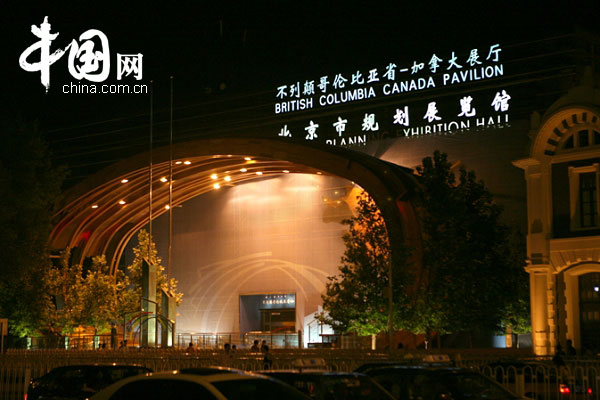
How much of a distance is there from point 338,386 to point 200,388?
2.78 m

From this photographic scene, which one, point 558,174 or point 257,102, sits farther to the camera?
point 257,102

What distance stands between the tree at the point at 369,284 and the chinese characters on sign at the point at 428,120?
17450 mm

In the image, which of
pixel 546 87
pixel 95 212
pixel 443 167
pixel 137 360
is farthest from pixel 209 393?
pixel 95 212

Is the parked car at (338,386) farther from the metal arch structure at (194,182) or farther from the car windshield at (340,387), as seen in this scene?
the metal arch structure at (194,182)

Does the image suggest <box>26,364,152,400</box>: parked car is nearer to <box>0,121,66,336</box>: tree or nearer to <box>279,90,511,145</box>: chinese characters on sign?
<box>0,121,66,336</box>: tree

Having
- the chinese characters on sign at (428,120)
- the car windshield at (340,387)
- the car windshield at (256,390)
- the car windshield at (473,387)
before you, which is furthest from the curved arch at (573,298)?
the car windshield at (256,390)

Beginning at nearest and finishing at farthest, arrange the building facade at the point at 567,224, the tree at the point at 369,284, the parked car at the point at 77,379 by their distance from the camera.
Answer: the parked car at the point at 77,379 → the building facade at the point at 567,224 → the tree at the point at 369,284

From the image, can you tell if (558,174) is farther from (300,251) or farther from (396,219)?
(300,251)

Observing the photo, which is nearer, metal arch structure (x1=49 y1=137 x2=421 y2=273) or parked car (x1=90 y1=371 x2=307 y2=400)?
parked car (x1=90 y1=371 x2=307 y2=400)

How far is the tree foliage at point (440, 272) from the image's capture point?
37.6 m

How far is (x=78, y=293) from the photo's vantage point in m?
56.6

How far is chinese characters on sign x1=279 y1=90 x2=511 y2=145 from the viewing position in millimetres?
54125

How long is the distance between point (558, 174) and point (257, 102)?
40.0 m

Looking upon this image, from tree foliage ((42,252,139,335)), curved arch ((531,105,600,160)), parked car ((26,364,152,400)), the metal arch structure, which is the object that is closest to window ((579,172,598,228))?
curved arch ((531,105,600,160))
